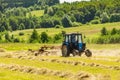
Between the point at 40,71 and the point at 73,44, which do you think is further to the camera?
the point at 73,44

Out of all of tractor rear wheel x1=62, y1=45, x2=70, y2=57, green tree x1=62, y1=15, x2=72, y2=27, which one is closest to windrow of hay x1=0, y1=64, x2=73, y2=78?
tractor rear wheel x1=62, y1=45, x2=70, y2=57

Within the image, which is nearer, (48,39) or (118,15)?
(48,39)

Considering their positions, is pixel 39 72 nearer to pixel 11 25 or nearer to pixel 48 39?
pixel 48 39

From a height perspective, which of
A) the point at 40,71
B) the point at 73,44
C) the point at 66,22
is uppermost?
the point at 40,71

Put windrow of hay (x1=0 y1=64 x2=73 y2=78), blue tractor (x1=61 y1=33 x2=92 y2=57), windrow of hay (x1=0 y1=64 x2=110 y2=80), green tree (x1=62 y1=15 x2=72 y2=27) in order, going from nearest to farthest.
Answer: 1. windrow of hay (x1=0 y1=64 x2=110 y2=80)
2. windrow of hay (x1=0 y1=64 x2=73 y2=78)
3. blue tractor (x1=61 y1=33 x2=92 y2=57)
4. green tree (x1=62 y1=15 x2=72 y2=27)

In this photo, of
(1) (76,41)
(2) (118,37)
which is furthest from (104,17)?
(1) (76,41)

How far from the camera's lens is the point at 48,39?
4195 inches

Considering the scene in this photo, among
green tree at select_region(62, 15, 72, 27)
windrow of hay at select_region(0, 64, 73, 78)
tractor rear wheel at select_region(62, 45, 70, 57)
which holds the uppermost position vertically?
windrow of hay at select_region(0, 64, 73, 78)

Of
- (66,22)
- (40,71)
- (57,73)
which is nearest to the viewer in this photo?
(57,73)

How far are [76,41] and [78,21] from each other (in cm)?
15139

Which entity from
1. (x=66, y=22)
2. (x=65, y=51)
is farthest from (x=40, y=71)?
(x=66, y=22)

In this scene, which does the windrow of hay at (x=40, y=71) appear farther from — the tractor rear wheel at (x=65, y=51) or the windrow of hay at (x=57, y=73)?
the tractor rear wheel at (x=65, y=51)

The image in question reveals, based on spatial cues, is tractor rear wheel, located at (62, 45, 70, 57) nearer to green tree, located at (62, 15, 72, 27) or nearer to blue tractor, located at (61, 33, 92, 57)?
blue tractor, located at (61, 33, 92, 57)

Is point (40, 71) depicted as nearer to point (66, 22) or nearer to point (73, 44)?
point (73, 44)
